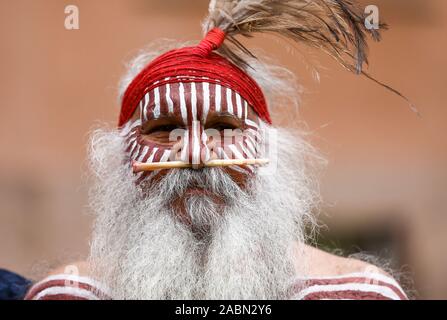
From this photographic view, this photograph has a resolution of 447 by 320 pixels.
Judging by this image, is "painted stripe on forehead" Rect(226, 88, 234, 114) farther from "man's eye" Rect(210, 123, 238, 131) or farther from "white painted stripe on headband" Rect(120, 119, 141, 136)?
"white painted stripe on headband" Rect(120, 119, 141, 136)

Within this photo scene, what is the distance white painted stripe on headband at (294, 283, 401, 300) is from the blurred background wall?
9.77ft

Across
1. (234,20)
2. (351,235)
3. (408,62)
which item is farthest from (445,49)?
(234,20)

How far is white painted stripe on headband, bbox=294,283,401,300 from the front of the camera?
291cm

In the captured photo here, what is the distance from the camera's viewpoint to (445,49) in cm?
638

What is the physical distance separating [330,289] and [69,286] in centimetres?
81

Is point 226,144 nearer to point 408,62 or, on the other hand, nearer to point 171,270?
point 171,270

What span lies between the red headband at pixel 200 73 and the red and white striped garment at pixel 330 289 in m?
0.54

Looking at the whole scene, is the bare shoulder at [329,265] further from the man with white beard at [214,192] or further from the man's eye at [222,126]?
the man's eye at [222,126]

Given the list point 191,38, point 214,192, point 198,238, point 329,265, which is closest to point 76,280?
point 198,238

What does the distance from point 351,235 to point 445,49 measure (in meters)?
1.36

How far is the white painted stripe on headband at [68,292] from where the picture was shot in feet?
9.83

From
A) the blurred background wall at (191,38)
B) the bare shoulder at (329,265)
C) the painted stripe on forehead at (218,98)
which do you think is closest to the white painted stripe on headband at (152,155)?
the painted stripe on forehead at (218,98)

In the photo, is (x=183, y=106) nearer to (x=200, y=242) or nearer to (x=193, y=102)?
(x=193, y=102)
